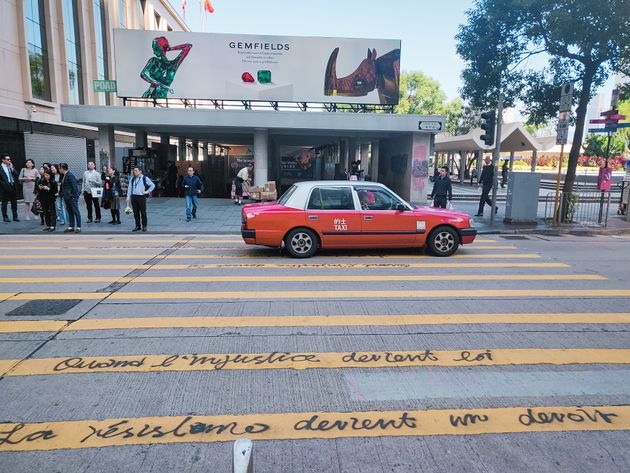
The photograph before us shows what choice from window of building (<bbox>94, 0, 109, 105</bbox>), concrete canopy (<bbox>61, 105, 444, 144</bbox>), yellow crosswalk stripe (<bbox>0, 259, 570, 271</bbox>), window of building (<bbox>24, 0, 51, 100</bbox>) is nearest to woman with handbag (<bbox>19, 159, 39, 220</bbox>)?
concrete canopy (<bbox>61, 105, 444, 144</bbox>)

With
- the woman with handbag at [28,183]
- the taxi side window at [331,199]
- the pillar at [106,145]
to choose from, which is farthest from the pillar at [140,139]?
the taxi side window at [331,199]

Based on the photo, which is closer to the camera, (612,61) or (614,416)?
(614,416)

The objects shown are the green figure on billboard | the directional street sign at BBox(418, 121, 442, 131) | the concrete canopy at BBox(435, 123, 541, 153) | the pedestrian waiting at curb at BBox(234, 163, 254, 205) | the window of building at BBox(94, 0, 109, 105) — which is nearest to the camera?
the directional street sign at BBox(418, 121, 442, 131)

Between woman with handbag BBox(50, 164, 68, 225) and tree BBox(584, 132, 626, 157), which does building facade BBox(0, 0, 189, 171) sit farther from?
tree BBox(584, 132, 626, 157)

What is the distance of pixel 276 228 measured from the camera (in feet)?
30.5

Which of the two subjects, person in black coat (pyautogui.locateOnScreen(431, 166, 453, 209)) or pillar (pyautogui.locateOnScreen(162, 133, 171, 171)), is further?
pillar (pyautogui.locateOnScreen(162, 133, 171, 171))

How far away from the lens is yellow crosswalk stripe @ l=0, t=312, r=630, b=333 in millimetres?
5418

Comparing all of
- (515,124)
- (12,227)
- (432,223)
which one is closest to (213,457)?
(432,223)

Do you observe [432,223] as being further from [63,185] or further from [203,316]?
[63,185]

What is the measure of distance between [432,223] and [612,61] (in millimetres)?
9808

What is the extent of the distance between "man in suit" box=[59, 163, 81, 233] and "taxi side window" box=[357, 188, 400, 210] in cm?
764

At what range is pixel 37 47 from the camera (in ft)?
85.2

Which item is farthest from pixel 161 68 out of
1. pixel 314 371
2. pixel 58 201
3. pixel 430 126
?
pixel 314 371

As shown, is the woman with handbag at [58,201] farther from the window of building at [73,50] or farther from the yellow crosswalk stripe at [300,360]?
the window of building at [73,50]
